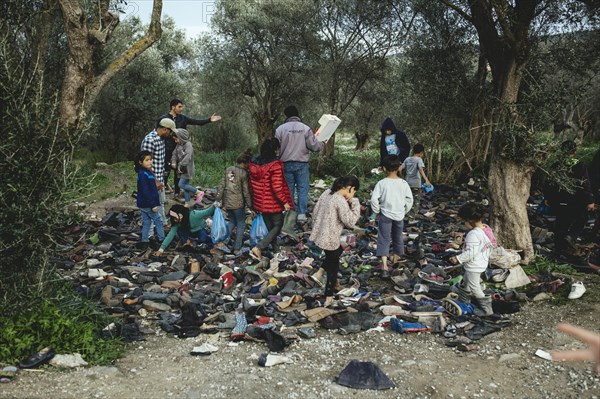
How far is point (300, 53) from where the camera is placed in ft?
74.3

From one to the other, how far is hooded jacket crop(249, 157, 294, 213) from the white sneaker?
446 centimetres

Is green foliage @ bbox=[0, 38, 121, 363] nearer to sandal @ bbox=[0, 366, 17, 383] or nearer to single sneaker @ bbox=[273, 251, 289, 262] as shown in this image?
sandal @ bbox=[0, 366, 17, 383]

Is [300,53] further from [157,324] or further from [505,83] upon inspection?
[157,324]

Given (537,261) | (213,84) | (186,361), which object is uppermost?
(213,84)

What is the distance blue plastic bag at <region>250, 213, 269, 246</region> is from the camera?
8.70 m

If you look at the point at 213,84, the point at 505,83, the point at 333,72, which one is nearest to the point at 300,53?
the point at 333,72

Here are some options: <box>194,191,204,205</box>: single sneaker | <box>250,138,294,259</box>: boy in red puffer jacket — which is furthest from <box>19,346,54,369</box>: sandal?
<box>194,191,204,205</box>: single sneaker

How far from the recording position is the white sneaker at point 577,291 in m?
6.99

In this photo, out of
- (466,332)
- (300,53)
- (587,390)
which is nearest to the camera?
(587,390)

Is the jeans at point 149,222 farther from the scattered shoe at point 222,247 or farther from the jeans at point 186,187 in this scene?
the jeans at point 186,187

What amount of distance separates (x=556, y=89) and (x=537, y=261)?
9.24ft

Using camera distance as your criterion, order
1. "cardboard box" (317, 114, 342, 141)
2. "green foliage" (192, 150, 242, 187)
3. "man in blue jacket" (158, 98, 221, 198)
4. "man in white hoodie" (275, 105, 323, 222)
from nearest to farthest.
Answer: "man in white hoodie" (275, 105, 323, 222) → "cardboard box" (317, 114, 342, 141) → "man in blue jacket" (158, 98, 221, 198) → "green foliage" (192, 150, 242, 187)

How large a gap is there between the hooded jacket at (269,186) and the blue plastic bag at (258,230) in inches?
7.8

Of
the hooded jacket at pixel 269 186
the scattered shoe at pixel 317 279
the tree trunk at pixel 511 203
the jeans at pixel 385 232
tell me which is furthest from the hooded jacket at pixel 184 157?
the tree trunk at pixel 511 203
